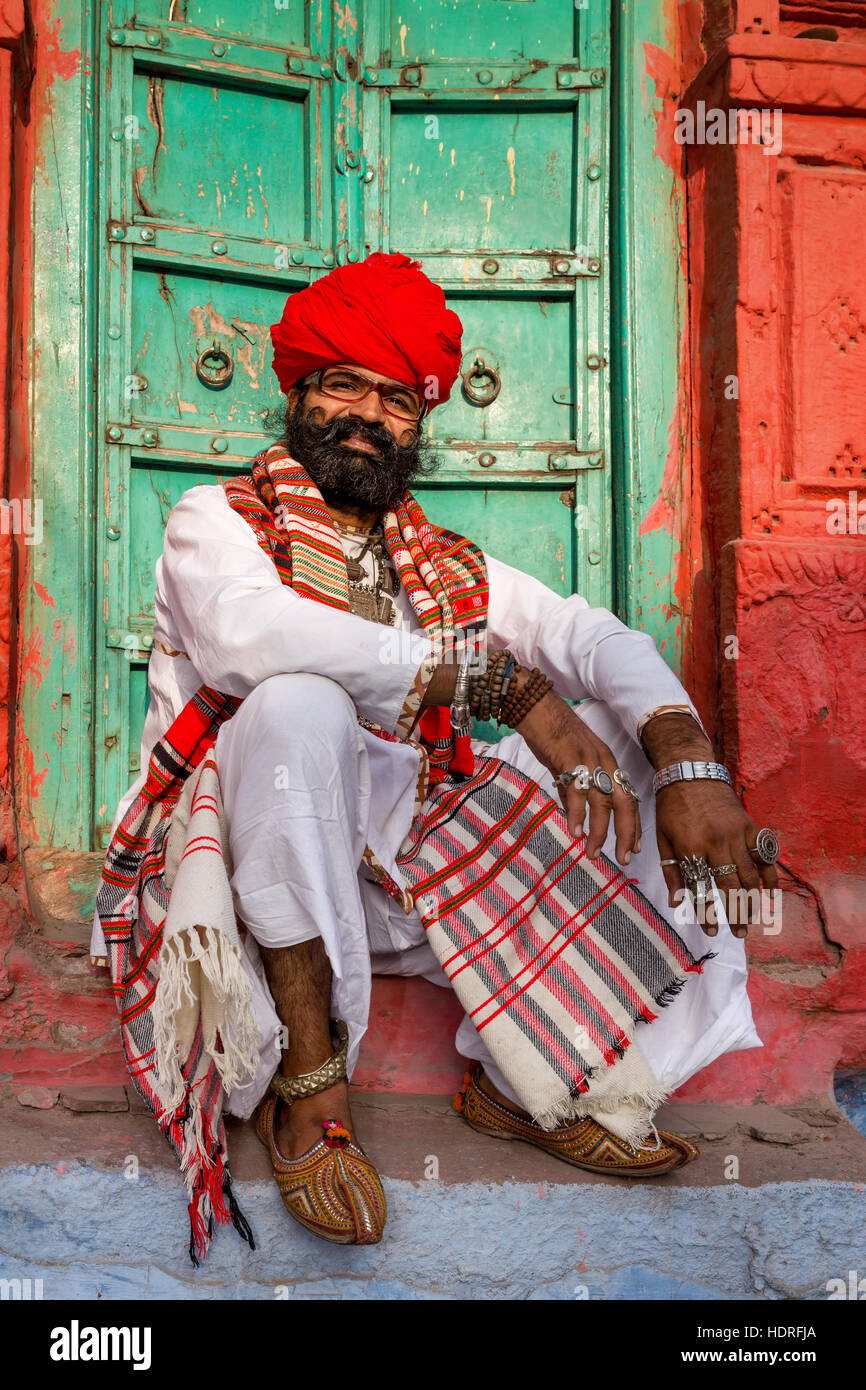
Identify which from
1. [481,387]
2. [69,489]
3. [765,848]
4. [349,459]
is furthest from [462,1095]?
[481,387]

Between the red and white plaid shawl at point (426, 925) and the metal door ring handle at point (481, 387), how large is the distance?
0.96 m

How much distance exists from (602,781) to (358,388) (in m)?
1.13

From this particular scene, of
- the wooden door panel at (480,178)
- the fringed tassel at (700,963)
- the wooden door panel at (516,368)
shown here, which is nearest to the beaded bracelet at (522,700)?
the fringed tassel at (700,963)

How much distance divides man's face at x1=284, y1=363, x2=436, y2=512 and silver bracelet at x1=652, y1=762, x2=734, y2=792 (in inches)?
36.8

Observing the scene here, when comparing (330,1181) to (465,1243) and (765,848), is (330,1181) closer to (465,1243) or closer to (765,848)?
(465,1243)

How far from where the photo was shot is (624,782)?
2.02m

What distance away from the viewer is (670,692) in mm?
2170

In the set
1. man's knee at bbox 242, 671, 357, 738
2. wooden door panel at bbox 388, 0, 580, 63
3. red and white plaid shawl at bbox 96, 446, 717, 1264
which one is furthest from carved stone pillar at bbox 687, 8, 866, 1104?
man's knee at bbox 242, 671, 357, 738

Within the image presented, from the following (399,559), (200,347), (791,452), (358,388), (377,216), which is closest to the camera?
(399,559)

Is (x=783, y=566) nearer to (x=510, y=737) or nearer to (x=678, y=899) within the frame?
(x=510, y=737)

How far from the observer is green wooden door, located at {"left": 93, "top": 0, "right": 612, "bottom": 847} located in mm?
3021

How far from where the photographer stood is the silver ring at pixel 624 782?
1984 mm

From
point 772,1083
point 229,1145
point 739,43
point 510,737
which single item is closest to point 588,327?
point 739,43

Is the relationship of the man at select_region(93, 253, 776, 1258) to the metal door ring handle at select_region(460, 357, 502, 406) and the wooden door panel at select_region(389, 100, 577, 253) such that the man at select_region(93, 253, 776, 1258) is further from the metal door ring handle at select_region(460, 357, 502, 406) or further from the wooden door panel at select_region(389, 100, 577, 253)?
the wooden door panel at select_region(389, 100, 577, 253)
